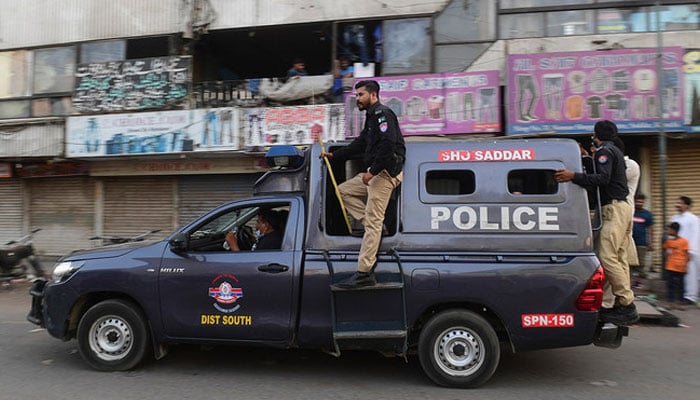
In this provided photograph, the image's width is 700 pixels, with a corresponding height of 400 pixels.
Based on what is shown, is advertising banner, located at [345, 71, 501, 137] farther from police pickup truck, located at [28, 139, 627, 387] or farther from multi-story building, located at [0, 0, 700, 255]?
police pickup truck, located at [28, 139, 627, 387]

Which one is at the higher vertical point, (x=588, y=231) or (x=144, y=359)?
(x=588, y=231)

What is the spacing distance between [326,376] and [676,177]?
8.98 m

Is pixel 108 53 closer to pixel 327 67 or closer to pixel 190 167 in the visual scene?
pixel 190 167

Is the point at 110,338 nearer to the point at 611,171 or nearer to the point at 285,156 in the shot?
the point at 285,156

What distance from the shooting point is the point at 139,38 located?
12125 millimetres

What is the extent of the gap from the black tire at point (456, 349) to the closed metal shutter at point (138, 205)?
970cm

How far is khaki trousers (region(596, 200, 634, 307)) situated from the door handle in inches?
117

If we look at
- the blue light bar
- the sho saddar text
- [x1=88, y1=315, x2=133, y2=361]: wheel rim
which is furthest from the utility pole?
[x1=88, y1=315, x2=133, y2=361]: wheel rim

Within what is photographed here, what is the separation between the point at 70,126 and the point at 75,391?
374 inches

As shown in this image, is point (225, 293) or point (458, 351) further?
point (225, 293)

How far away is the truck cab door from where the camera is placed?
4.47 meters

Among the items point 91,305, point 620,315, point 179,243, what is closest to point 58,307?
point 91,305

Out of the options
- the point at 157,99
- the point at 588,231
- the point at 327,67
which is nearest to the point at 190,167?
the point at 157,99

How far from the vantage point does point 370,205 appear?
14.4 ft
